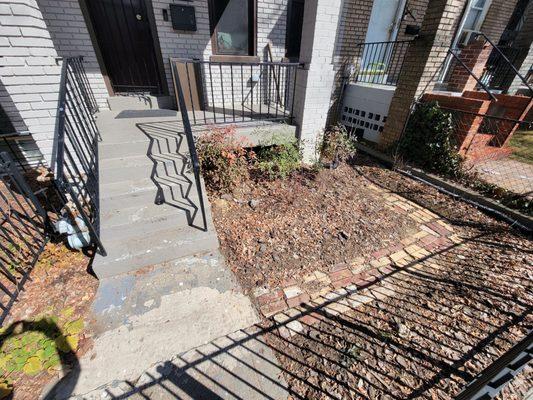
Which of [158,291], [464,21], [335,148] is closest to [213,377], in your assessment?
[158,291]

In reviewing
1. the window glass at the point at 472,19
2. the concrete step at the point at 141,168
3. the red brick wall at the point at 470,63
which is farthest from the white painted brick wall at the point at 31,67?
the window glass at the point at 472,19

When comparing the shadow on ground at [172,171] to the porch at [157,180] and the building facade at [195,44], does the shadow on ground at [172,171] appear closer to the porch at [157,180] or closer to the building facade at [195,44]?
the porch at [157,180]

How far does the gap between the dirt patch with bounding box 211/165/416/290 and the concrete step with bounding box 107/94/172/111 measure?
8.78ft

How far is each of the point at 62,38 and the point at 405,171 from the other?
22.1 feet

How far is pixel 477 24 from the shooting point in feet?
22.6

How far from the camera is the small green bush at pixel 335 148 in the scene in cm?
474

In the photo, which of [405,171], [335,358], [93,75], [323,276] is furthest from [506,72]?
[93,75]

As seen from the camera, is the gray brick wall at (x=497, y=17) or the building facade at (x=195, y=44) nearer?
the building facade at (x=195, y=44)

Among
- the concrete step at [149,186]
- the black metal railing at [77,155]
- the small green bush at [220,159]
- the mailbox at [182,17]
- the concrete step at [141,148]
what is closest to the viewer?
the black metal railing at [77,155]

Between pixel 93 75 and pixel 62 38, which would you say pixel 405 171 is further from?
pixel 62 38

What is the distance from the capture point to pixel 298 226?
3.39m

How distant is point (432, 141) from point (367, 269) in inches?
136

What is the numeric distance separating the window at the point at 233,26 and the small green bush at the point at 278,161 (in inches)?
102

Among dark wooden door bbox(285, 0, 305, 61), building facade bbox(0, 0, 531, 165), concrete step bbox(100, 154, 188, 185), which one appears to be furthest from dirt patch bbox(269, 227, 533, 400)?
dark wooden door bbox(285, 0, 305, 61)
